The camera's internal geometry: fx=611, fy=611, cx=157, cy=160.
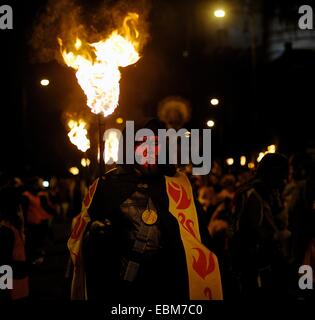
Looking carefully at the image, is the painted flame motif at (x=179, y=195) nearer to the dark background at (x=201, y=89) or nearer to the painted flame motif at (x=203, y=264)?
the painted flame motif at (x=203, y=264)

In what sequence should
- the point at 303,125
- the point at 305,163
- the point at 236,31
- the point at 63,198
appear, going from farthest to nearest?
the point at 236,31 < the point at 303,125 < the point at 63,198 < the point at 305,163

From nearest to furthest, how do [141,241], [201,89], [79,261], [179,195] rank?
[141,241]
[79,261]
[179,195]
[201,89]

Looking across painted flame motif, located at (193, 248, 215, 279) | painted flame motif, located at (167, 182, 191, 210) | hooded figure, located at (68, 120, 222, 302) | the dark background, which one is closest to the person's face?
hooded figure, located at (68, 120, 222, 302)

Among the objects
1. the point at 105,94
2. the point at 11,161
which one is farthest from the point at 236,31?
the point at 105,94

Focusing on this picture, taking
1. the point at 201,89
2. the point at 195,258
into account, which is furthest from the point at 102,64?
the point at 201,89

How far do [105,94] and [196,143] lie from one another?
2.93m

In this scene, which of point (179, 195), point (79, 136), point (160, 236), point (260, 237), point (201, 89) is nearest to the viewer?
point (160, 236)

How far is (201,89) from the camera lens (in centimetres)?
4031

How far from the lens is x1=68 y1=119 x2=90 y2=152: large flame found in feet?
26.0

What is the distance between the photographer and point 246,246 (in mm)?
6535

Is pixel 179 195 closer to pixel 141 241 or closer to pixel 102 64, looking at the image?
pixel 141 241

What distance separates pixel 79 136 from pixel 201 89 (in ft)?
→ 107

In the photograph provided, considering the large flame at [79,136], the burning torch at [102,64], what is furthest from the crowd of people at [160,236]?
the large flame at [79,136]

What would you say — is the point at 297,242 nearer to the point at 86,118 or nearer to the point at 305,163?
the point at 305,163
